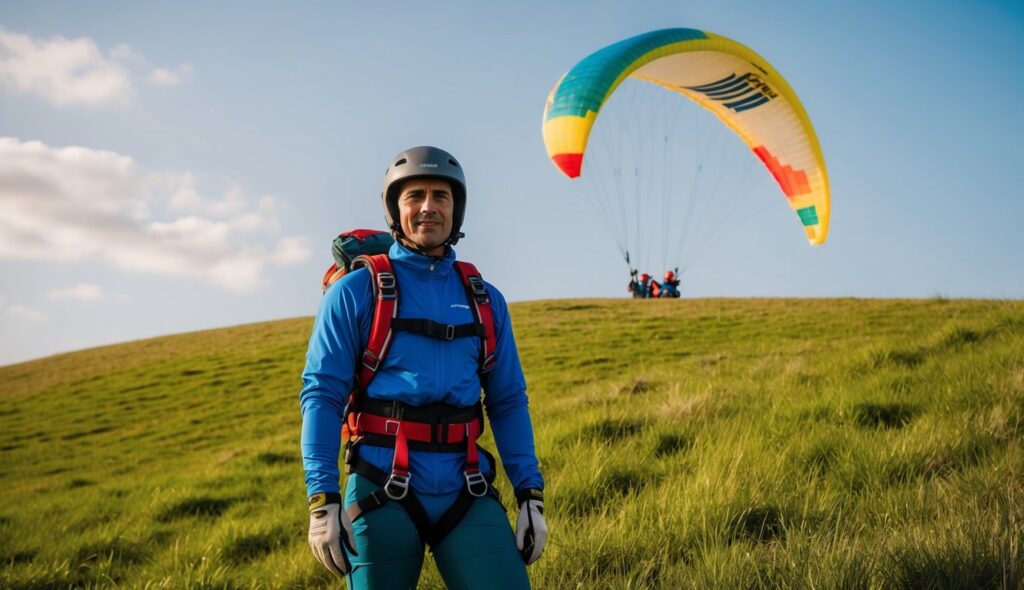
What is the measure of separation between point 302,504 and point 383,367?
18.8ft

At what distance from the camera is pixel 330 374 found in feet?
8.34

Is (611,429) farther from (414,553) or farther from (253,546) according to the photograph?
(414,553)

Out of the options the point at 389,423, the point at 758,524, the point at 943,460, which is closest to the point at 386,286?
the point at 389,423

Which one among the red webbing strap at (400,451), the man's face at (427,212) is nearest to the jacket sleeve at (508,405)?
the man's face at (427,212)

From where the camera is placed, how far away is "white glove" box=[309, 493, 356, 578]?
2.33 m

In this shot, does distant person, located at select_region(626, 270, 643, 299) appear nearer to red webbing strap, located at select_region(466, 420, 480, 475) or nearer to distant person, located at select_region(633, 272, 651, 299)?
distant person, located at select_region(633, 272, 651, 299)

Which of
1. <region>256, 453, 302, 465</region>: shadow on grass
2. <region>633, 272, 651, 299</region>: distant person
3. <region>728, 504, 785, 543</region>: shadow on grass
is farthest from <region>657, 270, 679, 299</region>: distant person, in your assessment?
<region>728, 504, 785, 543</region>: shadow on grass

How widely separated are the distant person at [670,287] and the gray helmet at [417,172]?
32376mm

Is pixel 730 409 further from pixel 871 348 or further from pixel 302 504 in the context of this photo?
pixel 302 504

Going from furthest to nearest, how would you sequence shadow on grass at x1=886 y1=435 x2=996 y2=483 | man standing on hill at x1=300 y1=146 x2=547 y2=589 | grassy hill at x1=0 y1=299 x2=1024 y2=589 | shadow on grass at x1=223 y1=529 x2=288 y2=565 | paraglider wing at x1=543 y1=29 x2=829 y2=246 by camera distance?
paraglider wing at x1=543 y1=29 x2=829 y2=246 → shadow on grass at x1=223 y1=529 x2=288 y2=565 → shadow on grass at x1=886 y1=435 x2=996 y2=483 → grassy hill at x1=0 y1=299 x2=1024 y2=589 → man standing on hill at x1=300 y1=146 x2=547 y2=589

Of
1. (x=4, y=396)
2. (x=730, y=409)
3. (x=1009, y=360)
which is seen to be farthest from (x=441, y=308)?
(x=4, y=396)

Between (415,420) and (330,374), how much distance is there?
0.41 m

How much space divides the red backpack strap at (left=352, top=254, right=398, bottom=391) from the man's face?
0.79 feet

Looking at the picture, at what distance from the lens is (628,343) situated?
2228 centimetres
